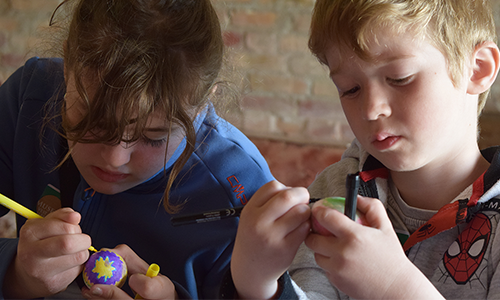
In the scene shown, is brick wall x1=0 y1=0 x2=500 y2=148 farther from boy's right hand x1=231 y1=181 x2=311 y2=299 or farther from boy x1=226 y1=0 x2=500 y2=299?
boy's right hand x1=231 y1=181 x2=311 y2=299

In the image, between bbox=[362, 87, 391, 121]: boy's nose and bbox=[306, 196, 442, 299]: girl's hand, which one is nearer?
bbox=[306, 196, 442, 299]: girl's hand

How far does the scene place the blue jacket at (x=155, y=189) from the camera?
0.87 meters

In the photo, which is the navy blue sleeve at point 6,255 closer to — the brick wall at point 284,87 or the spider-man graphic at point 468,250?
the spider-man graphic at point 468,250

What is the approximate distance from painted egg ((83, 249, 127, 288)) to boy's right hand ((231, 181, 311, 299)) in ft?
0.70

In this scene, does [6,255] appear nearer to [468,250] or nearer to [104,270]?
[104,270]

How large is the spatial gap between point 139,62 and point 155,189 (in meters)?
0.29

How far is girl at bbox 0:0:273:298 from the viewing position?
2.32ft

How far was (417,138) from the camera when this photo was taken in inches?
28.3

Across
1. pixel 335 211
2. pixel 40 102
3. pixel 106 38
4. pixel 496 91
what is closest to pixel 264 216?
pixel 335 211

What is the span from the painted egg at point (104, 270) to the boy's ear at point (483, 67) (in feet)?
2.13

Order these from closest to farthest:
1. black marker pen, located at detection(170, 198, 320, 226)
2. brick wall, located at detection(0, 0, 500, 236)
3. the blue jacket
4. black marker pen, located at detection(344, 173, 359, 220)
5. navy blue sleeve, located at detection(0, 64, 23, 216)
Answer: black marker pen, located at detection(344, 173, 359, 220), black marker pen, located at detection(170, 198, 320, 226), the blue jacket, navy blue sleeve, located at detection(0, 64, 23, 216), brick wall, located at detection(0, 0, 500, 236)

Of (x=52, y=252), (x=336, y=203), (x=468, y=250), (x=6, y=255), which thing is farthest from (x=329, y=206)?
(x=6, y=255)

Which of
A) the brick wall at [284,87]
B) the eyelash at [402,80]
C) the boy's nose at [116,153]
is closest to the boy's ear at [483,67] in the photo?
the eyelash at [402,80]

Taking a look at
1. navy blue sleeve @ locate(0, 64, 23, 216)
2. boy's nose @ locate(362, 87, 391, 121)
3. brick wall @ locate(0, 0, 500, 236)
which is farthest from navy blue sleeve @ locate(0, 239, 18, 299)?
brick wall @ locate(0, 0, 500, 236)
